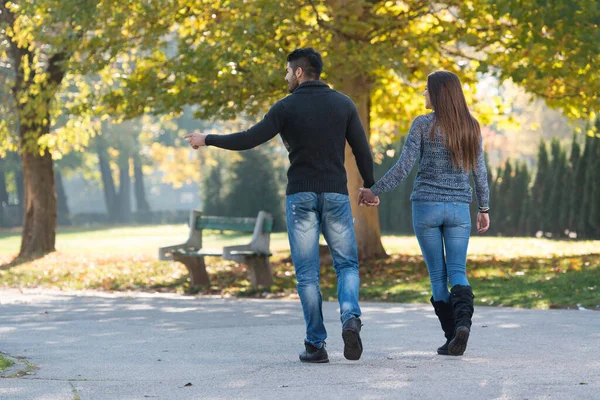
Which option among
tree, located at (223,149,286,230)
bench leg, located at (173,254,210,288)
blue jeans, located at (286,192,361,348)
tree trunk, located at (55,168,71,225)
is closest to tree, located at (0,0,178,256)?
bench leg, located at (173,254,210,288)

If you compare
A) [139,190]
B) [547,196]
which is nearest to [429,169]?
[547,196]

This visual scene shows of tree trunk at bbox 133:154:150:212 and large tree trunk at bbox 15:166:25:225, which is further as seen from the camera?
tree trunk at bbox 133:154:150:212

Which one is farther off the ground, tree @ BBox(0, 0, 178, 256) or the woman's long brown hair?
tree @ BBox(0, 0, 178, 256)

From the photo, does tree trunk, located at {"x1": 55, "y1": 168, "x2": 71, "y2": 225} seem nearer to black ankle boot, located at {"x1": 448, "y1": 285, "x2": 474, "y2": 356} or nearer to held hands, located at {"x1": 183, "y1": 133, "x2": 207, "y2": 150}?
held hands, located at {"x1": 183, "y1": 133, "x2": 207, "y2": 150}

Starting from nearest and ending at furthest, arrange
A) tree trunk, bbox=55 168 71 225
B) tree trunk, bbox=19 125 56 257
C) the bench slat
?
1. the bench slat
2. tree trunk, bbox=19 125 56 257
3. tree trunk, bbox=55 168 71 225

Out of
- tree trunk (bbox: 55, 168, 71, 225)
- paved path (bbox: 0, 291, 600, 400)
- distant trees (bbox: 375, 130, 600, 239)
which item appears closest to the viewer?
paved path (bbox: 0, 291, 600, 400)

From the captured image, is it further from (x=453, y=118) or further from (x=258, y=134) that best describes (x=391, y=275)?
(x=258, y=134)

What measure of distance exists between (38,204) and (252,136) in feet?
58.8

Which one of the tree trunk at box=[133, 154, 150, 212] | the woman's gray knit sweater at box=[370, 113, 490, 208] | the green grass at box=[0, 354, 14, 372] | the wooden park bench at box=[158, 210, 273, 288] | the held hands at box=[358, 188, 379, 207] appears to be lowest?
the green grass at box=[0, 354, 14, 372]

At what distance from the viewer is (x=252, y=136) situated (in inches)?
273

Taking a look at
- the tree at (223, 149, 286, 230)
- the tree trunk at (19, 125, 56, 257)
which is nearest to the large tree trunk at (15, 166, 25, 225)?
the tree at (223, 149, 286, 230)

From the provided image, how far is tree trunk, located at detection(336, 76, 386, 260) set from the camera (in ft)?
62.6

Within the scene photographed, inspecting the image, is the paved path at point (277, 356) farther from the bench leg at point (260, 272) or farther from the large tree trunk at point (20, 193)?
the large tree trunk at point (20, 193)

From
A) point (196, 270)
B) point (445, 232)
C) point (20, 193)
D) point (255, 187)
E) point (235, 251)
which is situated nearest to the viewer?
point (445, 232)
